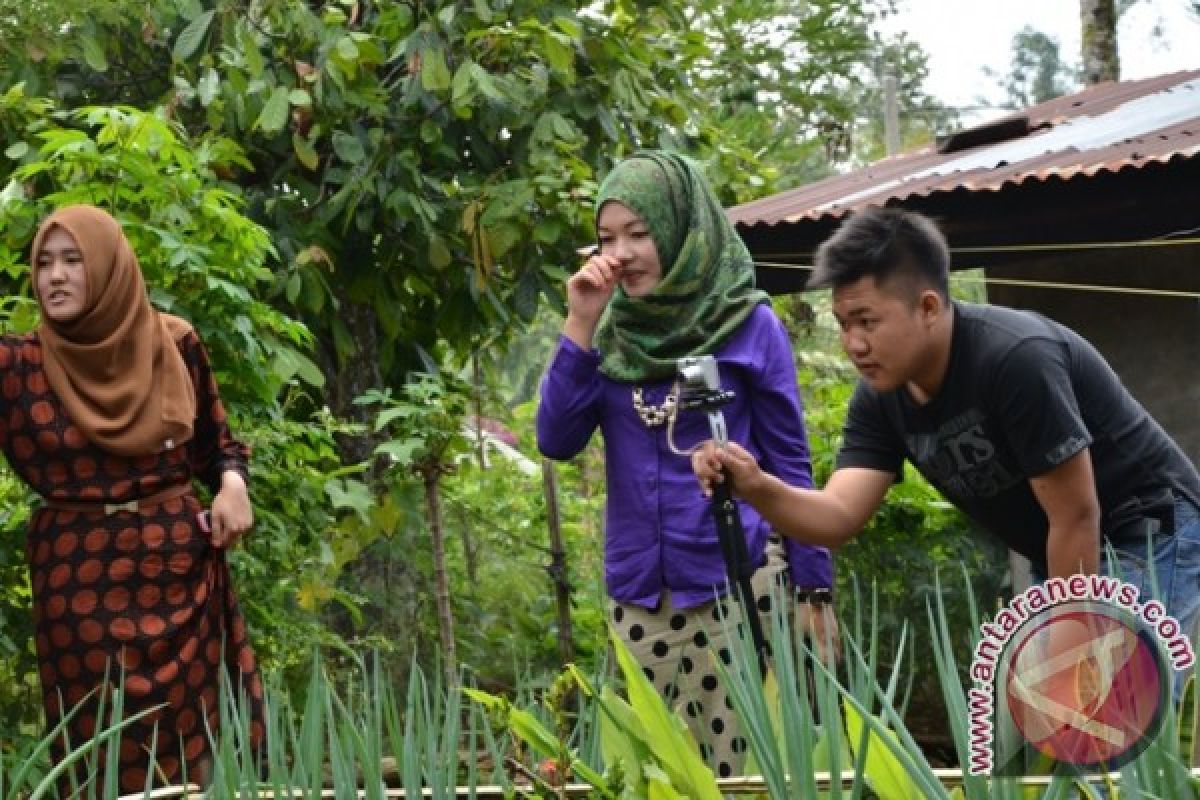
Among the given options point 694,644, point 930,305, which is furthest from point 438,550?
point 930,305

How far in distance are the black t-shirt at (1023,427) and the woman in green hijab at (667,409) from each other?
68cm

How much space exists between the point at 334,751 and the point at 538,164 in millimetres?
5054

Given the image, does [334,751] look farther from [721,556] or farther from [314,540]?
[314,540]

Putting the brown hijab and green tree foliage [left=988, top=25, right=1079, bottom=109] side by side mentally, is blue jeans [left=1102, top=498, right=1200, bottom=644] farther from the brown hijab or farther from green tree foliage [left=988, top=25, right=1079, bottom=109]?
green tree foliage [left=988, top=25, right=1079, bottom=109]

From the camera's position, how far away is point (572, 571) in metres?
8.59

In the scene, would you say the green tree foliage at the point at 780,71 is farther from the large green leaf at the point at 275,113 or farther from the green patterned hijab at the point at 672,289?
the green patterned hijab at the point at 672,289

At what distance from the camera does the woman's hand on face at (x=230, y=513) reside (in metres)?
4.30

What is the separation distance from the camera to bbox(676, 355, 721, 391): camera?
3.56 metres

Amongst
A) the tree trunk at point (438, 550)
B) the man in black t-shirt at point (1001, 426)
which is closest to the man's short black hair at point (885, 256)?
the man in black t-shirt at point (1001, 426)

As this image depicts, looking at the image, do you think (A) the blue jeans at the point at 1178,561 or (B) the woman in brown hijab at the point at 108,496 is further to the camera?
(B) the woman in brown hijab at the point at 108,496

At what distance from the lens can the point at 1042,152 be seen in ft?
21.6

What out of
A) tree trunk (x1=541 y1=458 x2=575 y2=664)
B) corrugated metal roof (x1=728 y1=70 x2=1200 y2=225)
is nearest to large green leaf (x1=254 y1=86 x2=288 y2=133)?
tree trunk (x1=541 y1=458 x2=575 y2=664)

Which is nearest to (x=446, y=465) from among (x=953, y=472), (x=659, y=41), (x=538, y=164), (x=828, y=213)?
(x=538, y=164)

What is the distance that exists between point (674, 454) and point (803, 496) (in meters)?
0.66
